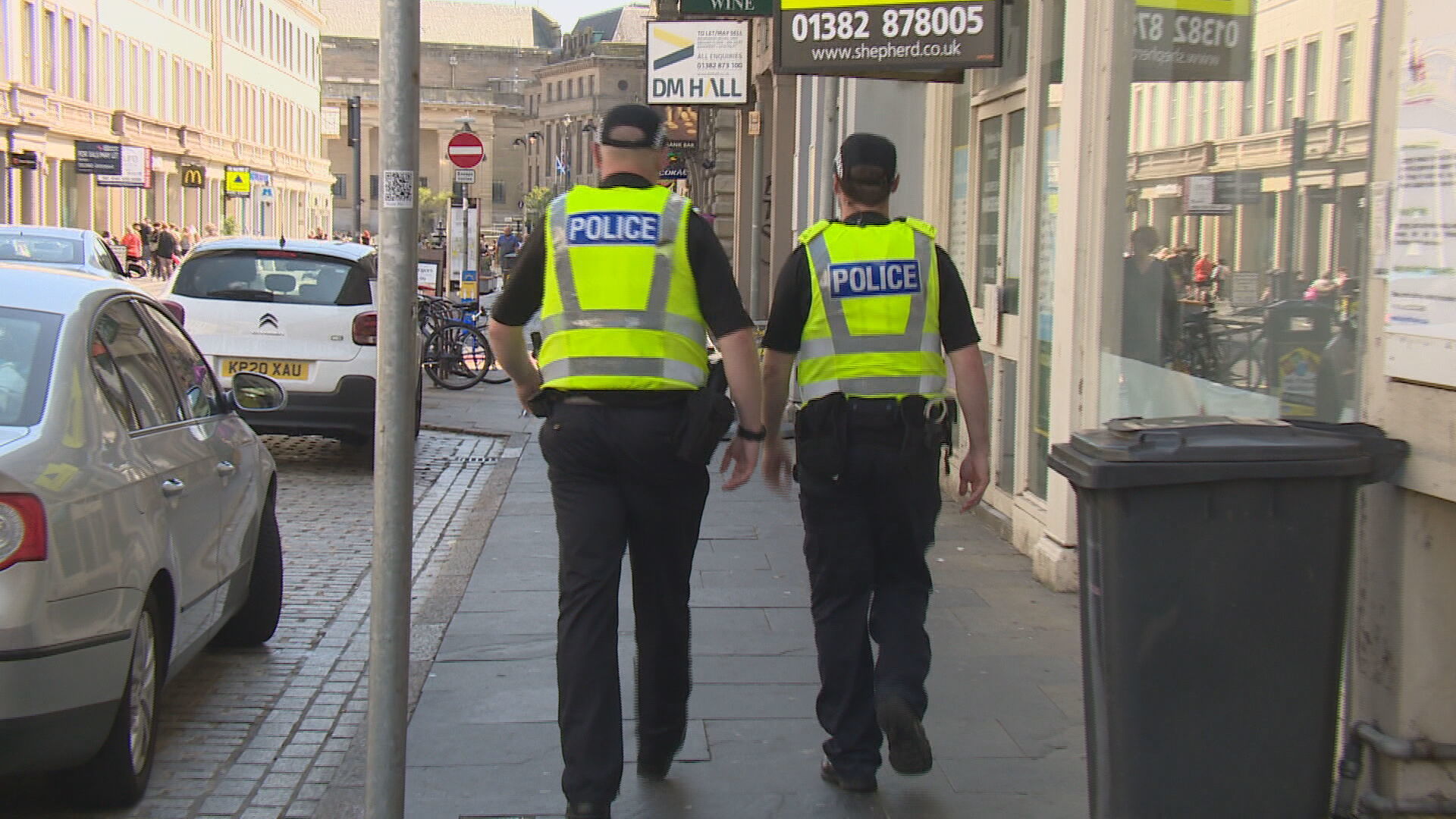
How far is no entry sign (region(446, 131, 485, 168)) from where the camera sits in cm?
2517

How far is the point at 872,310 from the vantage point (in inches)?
178

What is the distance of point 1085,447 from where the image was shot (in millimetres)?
3582

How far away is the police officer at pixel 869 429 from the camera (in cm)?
447

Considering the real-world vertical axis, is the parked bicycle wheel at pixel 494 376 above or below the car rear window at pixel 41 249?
below

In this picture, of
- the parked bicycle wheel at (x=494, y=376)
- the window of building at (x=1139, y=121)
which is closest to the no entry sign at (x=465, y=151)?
the parked bicycle wheel at (x=494, y=376)

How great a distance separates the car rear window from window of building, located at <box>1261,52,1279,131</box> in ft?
45.6

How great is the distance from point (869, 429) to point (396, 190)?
1.54 m

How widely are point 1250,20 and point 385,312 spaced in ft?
12.0

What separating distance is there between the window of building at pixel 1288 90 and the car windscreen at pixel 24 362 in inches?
155

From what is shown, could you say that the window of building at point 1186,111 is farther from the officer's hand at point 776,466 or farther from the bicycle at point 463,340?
the bicycle at point 463,340

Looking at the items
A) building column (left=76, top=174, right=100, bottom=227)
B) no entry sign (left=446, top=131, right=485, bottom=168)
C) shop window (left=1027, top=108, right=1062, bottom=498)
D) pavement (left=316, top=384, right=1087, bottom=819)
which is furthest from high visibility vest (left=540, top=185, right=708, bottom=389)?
building column (left=76, top=174, right=100, bottom=227)

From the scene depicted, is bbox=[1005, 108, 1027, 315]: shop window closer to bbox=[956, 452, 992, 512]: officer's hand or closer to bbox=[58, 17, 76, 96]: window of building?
bbox=[956, 452, 992, 512]: officer's hand

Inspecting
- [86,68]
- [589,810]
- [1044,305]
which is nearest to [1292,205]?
[1044,305]

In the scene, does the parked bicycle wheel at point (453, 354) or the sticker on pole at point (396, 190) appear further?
the parked bicycle wheel at point (453, 354)
